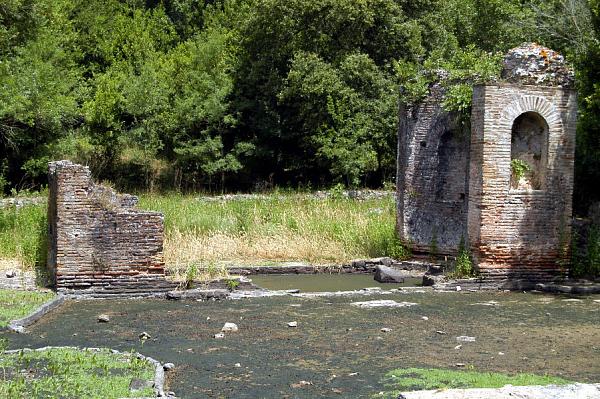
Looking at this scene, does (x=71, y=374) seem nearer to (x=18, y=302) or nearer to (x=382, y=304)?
(x=18, y=302)

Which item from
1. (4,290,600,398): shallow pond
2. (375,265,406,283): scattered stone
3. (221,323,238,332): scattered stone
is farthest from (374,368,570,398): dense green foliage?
(375,265,406,283): scattered stone

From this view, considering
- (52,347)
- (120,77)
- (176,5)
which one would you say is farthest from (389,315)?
(176,5)

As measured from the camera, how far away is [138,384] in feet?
27.0

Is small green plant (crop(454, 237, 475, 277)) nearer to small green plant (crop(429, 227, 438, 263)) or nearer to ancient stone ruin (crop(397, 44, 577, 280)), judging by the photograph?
ancient stone ruin (crop(397, 44, 577, 280))

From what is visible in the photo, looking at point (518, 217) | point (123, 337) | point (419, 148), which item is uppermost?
→ point (419, 148)

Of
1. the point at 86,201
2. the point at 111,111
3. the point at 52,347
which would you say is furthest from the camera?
the point at 111,111

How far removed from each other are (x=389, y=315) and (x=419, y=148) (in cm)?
729

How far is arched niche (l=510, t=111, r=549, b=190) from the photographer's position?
16.6 meters

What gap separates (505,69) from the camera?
54.5 ft

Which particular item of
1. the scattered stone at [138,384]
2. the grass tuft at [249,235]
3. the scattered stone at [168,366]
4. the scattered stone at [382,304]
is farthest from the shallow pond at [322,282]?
the scattered stone at [138,384]

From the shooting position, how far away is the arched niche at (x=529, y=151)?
1658 centimetres

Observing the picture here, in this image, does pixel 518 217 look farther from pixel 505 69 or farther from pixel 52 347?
pixel 52 347

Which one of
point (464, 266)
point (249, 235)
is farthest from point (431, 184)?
point (249, 235)

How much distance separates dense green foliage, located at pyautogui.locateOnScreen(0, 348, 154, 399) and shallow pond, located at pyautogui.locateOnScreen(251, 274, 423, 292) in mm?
7234
